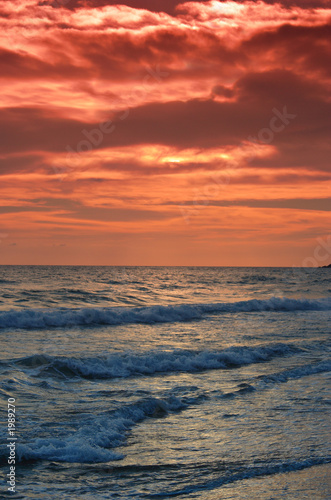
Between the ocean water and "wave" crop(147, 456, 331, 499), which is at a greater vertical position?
the ocean water

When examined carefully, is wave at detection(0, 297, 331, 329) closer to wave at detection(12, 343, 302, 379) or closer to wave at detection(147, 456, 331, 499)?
wave at detection(12, 343, 302, 379)

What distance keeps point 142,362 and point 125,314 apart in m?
14.4

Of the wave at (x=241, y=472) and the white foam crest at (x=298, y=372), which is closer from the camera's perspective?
the wave at (x=241, y=472)

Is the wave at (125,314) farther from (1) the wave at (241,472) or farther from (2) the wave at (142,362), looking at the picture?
(1) the wave at (241,472)

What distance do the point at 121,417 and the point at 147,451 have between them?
1.76 meters

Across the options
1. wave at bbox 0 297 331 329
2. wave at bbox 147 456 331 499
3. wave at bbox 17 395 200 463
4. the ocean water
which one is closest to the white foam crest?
the ocean water

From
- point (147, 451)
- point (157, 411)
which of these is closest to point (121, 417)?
point (157, 411)

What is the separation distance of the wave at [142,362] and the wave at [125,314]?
9.78 m

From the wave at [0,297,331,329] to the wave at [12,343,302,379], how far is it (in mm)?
9780

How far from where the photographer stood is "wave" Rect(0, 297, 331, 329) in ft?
79.0

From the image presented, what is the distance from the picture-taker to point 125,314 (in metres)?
28.8

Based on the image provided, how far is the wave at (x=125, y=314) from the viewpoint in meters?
24.1

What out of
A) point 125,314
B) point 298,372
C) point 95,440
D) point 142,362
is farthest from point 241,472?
point 125,314

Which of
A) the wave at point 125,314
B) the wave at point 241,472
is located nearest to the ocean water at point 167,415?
the wave at point 241,472
